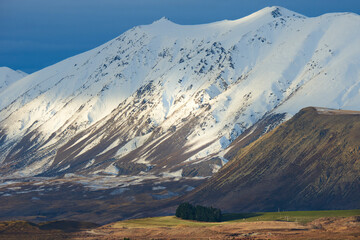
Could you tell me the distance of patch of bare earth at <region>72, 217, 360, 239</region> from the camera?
126m

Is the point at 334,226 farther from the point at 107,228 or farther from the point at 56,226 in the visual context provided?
the point at 56,226

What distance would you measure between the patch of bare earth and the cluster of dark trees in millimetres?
17500

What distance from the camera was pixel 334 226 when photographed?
135m

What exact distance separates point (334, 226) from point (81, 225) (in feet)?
209

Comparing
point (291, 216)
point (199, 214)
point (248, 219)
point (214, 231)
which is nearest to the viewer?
point (214, 231)

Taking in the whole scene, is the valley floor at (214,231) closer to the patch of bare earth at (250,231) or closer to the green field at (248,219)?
the patch of bare earth at (250,231)

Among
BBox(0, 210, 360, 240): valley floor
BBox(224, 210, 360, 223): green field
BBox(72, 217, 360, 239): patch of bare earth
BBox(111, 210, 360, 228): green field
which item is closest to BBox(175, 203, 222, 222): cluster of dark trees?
BBox(111, 210, 360, 228): green field

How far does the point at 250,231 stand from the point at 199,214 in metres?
34.8

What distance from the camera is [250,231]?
134125 millimetres

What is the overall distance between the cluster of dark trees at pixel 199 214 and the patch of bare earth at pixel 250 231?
17500mm

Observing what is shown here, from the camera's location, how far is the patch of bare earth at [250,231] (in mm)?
125631

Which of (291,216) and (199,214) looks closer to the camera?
(291,216)

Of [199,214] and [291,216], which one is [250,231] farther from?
[199,214]

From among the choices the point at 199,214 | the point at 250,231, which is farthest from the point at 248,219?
the point at 250,231
